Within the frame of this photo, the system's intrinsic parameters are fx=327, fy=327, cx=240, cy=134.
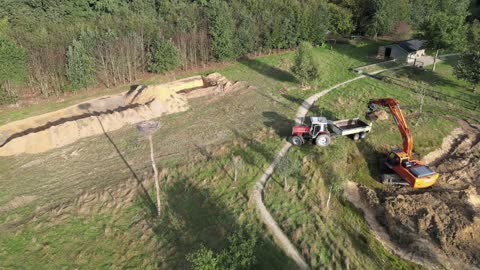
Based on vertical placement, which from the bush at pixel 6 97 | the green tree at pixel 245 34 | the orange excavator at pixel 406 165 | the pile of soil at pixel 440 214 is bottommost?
the pile of soil at pixel 440 214

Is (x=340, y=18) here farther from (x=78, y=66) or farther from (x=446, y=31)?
(x=78, y=66)

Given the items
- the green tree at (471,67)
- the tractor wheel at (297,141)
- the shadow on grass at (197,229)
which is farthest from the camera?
the green tree at (471,67)

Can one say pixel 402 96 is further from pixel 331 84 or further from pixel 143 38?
pixel 143 38

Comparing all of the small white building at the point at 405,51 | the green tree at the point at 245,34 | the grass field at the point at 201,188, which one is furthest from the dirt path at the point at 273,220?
the small white building at the point at 405,51

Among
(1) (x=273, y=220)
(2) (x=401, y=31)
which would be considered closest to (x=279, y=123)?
(1) (x=273, y=220)

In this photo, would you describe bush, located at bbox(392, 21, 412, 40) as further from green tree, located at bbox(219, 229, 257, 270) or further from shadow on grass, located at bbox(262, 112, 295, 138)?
green tree, located at bbox(219, 229, 257, 270)

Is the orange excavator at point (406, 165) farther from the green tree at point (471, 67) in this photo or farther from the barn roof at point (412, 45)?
the barn roof at point (412, 45)

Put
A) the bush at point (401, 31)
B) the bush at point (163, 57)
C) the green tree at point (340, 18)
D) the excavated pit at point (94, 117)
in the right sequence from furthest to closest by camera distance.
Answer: the bush at point (401, 31)
the green tree at point (340, 18)
the bush at point (163, 57)
the excavated pit at point (94, 117)
